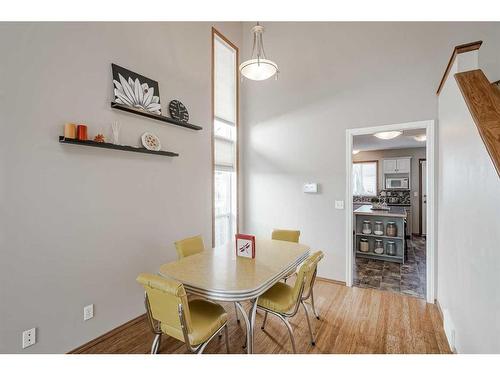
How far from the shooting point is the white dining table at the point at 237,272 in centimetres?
163

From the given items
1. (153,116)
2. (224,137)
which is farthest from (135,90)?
(224,137)

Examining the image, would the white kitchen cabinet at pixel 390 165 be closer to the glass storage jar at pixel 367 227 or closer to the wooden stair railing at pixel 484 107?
the glass storage jar at pixel 367 227

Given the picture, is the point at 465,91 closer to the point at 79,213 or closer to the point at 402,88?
the point at 402,88

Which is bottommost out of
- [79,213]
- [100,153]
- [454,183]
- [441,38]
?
[79,213]

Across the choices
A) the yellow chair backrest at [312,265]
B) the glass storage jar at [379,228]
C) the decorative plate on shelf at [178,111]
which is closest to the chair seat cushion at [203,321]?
the yellow chair backrest at [312,265]

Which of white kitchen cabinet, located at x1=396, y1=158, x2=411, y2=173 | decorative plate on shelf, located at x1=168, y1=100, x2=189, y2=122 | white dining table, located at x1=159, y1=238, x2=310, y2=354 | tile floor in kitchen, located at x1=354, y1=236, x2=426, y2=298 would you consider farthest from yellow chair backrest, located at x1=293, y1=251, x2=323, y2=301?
white kitchen cabinet, located at x1=396, y1=158, x2=411, y2=173

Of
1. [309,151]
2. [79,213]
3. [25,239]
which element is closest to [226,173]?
[309,151]

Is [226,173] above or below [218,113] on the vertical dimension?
below

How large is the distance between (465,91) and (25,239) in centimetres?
313

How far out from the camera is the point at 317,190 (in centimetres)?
362

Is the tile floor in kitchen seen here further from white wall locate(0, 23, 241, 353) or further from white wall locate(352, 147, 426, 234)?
white wall locate(0, 23, 241, 353)

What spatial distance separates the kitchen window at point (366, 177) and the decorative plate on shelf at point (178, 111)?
5929mm

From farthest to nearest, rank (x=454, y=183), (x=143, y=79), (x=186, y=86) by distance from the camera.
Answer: (x=186, y=86) < (x=143, y=79) < (x=454, y=183)

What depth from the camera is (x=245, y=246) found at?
226cm
